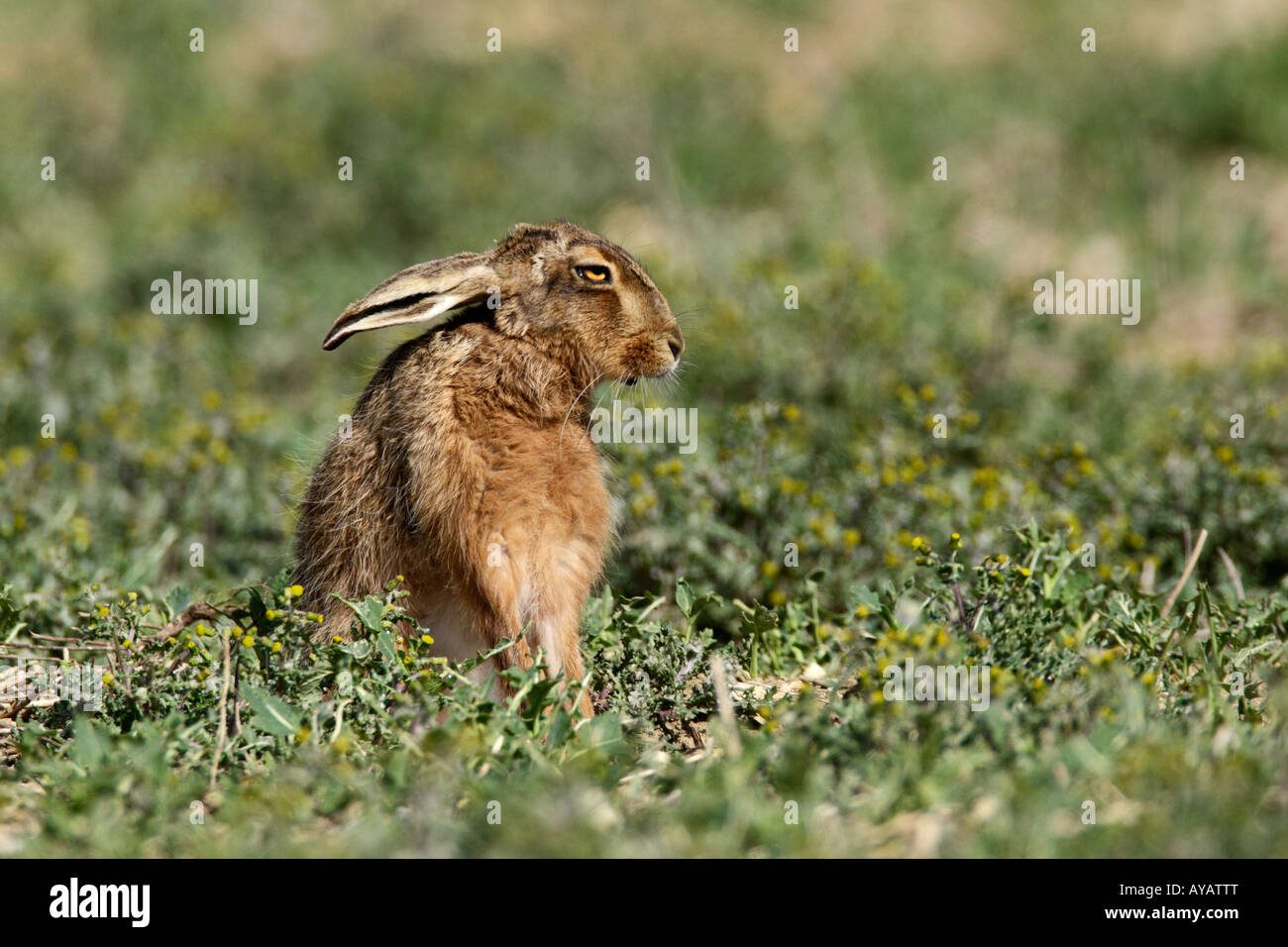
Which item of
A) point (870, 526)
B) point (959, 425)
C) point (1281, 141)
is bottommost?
point (870, 526)

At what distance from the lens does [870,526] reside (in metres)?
6.05

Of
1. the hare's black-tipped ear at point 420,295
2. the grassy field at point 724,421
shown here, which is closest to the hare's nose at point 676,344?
the grassy field at point 724,421

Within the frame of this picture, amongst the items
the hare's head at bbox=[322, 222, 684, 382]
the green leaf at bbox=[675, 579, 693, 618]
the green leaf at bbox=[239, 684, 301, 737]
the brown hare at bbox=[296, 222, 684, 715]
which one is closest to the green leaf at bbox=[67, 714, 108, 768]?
the green leaf at bbox=[239, 684, 301, 737]

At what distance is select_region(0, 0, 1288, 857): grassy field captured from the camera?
3600 mm

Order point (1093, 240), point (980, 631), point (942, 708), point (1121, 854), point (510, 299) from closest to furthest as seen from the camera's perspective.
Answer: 1. point (1121, 854)
2. point (942, 708)
3. point (980, 631)
4. point (510, 299)
5. point (1093, 240)

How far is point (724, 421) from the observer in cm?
670

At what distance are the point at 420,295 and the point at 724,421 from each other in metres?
2.22

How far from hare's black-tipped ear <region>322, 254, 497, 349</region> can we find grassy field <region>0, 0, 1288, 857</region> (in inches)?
29.9

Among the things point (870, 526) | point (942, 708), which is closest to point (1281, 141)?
point (870, 526)

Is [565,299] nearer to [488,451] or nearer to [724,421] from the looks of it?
[488,451]

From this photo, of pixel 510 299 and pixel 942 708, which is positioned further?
pixel 510 299

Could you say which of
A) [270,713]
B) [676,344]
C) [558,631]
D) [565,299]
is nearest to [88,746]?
[270,713]
